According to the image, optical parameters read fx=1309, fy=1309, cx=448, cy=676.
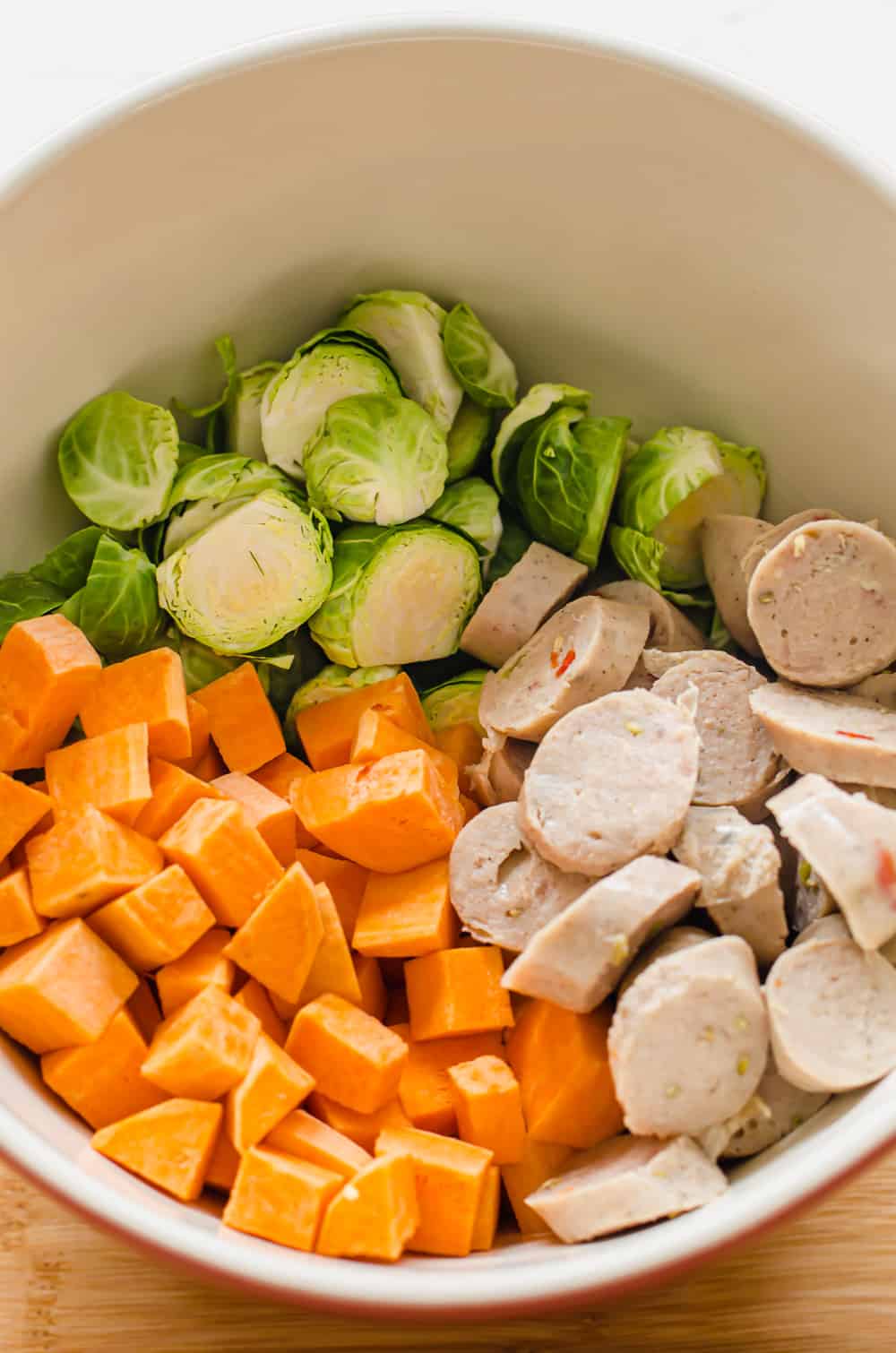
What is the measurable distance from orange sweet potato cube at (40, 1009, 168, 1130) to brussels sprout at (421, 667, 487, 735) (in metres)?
0.85

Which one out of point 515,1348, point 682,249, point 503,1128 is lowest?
point 515,1348

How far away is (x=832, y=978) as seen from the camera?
1882 millimetres

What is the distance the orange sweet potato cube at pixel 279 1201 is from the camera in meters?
1.76

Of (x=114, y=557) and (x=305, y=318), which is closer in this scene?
(x=114, y=557)

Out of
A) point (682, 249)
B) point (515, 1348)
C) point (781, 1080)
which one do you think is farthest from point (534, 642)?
point (515, 1348)

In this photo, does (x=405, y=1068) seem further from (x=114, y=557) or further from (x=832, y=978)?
(x=114, y=557)

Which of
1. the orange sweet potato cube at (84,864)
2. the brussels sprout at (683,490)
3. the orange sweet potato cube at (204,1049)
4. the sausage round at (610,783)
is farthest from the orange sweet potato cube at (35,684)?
the brussels sprout at (683,490)

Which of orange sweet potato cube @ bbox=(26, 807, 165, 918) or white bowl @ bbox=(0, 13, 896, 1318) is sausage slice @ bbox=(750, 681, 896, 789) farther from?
orange sweet potato cube @ bbox=(26, 807, 165, 918)

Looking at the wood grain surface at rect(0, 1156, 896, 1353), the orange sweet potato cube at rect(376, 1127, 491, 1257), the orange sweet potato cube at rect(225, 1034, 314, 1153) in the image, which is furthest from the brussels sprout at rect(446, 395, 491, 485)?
the wood grain surface at rect(0, 1156, 896, 1353)

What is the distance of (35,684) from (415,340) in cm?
95

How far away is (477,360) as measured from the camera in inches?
98.7

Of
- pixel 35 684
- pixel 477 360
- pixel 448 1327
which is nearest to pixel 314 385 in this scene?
pixel 477 360

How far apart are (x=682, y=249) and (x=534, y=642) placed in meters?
0.76

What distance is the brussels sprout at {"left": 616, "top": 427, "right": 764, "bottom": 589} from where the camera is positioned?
244 centimetres
